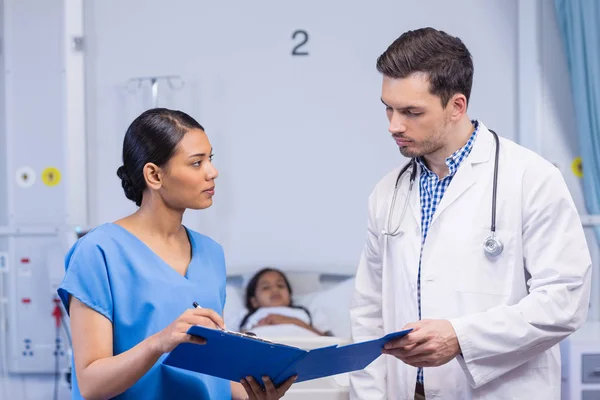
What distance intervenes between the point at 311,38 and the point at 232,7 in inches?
13.7

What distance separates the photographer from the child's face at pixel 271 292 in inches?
115

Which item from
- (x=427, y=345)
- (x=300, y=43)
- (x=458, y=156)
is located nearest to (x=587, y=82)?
(x=300, y=43)

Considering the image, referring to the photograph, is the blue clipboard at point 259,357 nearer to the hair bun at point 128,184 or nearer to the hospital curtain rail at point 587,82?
the hair bun at point 128,184

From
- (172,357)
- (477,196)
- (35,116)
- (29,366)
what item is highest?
(35,116)

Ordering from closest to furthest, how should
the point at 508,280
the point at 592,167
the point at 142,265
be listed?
the point at 142,265
the point at 508,280
the point at 592,167

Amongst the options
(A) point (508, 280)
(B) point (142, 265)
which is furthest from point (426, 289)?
(B) point (142, 265)

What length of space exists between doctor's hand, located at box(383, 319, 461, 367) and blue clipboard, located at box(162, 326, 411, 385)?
0.05m

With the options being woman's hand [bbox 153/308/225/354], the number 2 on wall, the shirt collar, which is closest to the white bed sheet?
the number 2 on wall

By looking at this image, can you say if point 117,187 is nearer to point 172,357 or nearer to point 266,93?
point 266,93

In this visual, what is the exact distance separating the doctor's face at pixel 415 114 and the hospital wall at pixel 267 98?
4.93 ft

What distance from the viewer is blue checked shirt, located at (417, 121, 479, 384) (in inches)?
61.8

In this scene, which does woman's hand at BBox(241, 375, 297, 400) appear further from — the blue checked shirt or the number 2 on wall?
the number 2 on wall

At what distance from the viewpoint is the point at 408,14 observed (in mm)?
3029

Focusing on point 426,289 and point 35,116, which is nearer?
point 426,289
